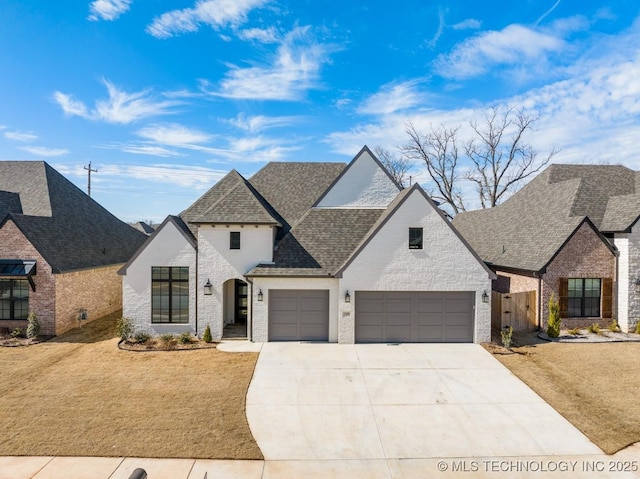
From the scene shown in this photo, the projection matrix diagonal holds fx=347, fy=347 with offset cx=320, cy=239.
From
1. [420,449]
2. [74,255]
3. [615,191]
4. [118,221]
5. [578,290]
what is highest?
[615,191]

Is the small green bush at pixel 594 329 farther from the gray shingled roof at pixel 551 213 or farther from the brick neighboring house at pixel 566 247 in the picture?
the gray shingled roof at pixel 551 213

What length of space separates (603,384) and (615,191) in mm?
14659

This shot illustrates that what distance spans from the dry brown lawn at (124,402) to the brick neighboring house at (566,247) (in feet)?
47.3

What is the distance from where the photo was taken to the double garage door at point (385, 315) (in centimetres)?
1484

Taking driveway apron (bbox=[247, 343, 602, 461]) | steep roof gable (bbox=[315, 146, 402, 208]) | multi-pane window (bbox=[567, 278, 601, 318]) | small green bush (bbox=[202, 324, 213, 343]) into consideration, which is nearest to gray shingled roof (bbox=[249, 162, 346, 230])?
steep roof gable (bbox=[315, 146, 402, 208])

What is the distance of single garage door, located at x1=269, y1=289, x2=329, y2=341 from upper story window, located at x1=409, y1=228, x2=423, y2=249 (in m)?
4.16

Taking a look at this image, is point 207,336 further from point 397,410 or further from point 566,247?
point 566,247

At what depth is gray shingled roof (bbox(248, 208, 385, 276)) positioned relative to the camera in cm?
1499

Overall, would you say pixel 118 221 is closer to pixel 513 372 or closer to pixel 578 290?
pixel 513 372

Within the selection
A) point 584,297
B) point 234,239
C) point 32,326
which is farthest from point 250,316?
point 584,297

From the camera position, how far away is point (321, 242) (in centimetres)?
1619

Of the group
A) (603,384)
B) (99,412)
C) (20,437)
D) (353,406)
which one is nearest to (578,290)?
(603,384)

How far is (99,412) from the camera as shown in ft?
29.2

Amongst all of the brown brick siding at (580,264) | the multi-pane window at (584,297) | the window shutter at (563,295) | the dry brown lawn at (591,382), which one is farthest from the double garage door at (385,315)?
the multi-pane window at (584,297)
